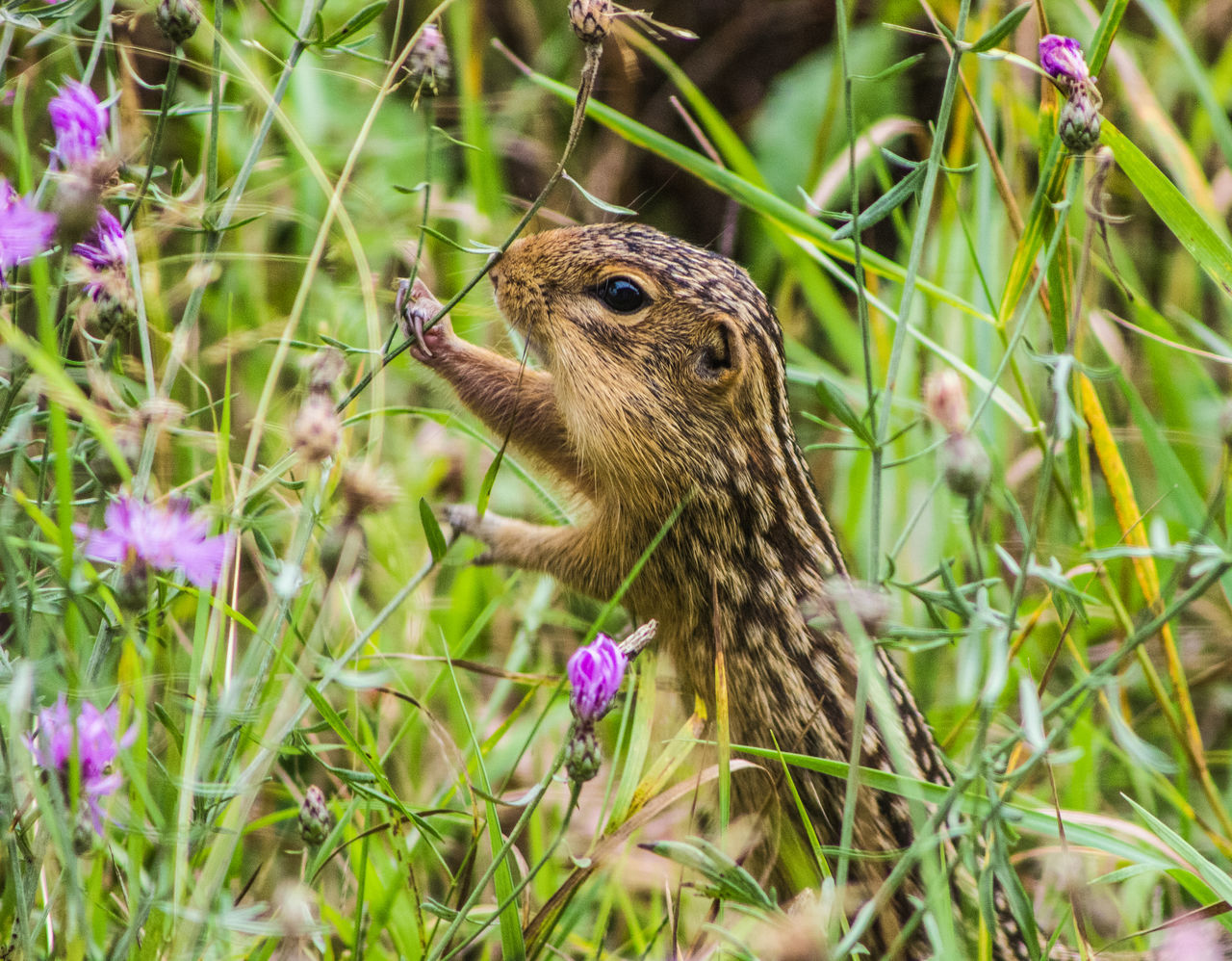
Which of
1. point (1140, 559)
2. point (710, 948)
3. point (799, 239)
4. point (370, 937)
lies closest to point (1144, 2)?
point (799, 239)

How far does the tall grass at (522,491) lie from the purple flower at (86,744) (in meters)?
0.03

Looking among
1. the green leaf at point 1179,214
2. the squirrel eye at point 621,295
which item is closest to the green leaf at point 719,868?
the squirrel eye at point 621,295

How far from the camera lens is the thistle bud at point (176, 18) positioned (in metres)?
1.52

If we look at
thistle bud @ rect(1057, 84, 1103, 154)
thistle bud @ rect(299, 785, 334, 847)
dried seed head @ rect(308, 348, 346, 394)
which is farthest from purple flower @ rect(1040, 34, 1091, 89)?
thistle bud @ rect(299, 785, 334, 847)

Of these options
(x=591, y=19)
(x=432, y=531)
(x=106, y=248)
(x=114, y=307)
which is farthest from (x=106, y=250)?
(x=591, y=19)

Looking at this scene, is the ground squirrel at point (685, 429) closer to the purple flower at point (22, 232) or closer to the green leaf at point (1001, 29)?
the green leaf at point (1001, 29)

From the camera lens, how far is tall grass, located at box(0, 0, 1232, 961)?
1453 mm

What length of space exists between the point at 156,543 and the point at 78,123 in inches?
22.0

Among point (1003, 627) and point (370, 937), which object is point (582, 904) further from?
point (1003, 627)

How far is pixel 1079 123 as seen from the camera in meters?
1.69

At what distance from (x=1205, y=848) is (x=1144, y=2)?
7.25 ft

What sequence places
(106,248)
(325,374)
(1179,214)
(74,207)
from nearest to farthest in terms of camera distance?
(74,207) → (325,374) → (106,248) → (1179,214)

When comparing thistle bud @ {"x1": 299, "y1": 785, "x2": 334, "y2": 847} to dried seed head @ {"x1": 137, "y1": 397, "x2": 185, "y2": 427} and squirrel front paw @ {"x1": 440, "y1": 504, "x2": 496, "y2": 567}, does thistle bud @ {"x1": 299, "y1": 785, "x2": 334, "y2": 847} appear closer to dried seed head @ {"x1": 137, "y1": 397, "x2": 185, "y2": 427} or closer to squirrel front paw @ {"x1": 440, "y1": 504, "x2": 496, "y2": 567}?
dried seed head @ {"x1": 137, "y1": 397, "x2": 185, "y2": 427}

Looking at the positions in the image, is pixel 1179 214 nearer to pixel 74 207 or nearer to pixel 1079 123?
pixel 1079 123
